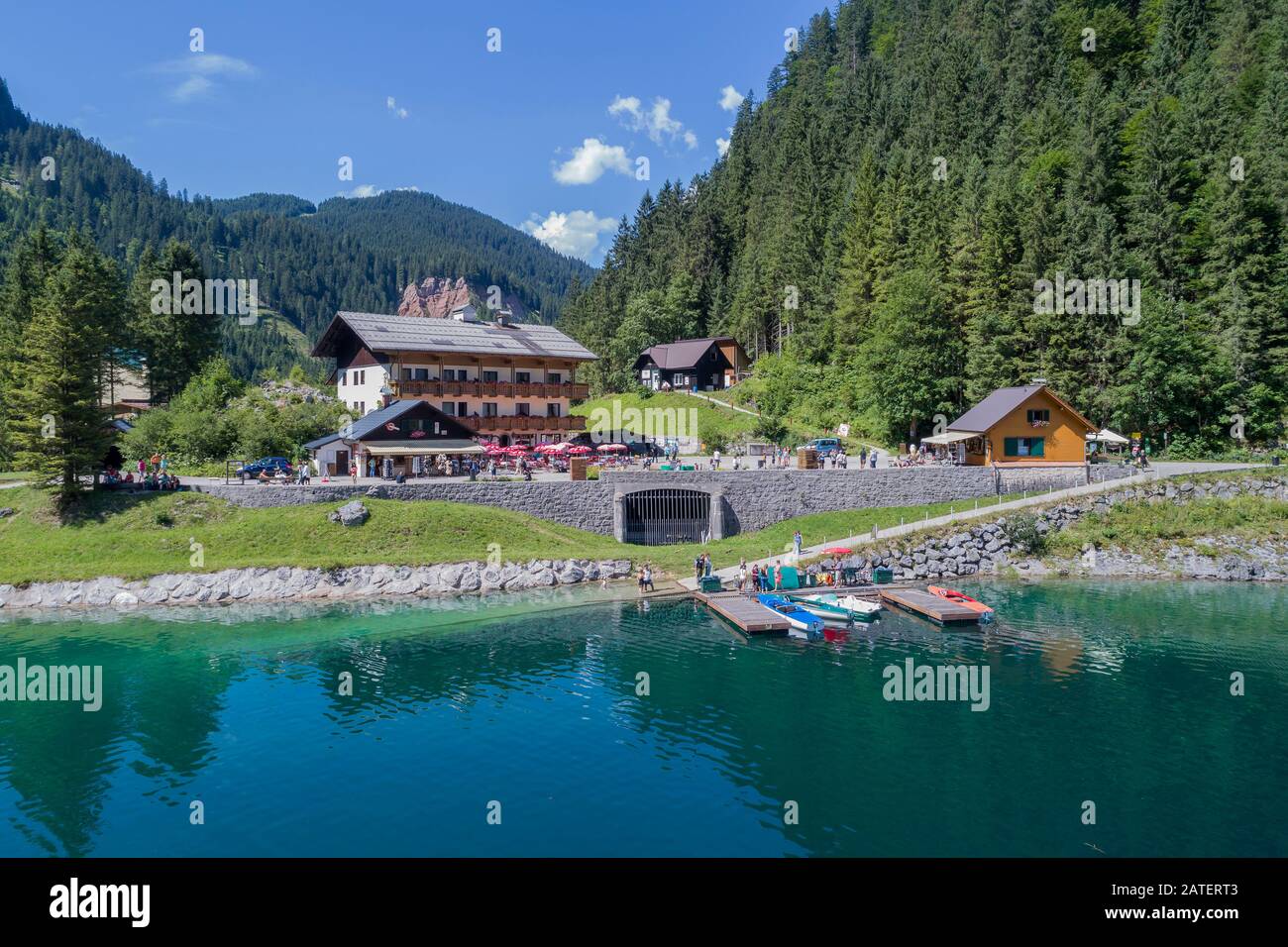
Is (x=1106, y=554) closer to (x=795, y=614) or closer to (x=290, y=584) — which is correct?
(x=795, y=614)

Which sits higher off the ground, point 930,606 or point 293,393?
point 293,393

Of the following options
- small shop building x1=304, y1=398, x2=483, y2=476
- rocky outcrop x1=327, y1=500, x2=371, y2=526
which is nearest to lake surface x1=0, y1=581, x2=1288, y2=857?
rocky outcrop x1=327, y1=500, x2=371, y2=526

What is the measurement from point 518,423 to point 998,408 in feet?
128

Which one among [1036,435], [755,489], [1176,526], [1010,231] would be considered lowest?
[1176,526]

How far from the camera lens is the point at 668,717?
93.5ft

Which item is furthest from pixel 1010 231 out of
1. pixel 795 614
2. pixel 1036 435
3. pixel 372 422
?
pixel 372 422

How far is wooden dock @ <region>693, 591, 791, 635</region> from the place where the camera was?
127 feet

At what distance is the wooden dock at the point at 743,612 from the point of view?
38844mm

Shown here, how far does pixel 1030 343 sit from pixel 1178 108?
30788 millimetres

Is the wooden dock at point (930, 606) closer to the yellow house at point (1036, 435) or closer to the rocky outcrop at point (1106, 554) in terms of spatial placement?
the rocky outcrop at point (1106, 554)

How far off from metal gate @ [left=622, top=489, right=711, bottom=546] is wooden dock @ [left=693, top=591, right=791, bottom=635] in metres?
10.4

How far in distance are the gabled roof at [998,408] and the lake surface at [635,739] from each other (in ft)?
65.7

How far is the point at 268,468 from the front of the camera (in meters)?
56.5

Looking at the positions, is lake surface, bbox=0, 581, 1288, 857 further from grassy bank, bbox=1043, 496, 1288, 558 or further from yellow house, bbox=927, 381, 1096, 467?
yellow house, bbox=927, 381, 1096, 467
